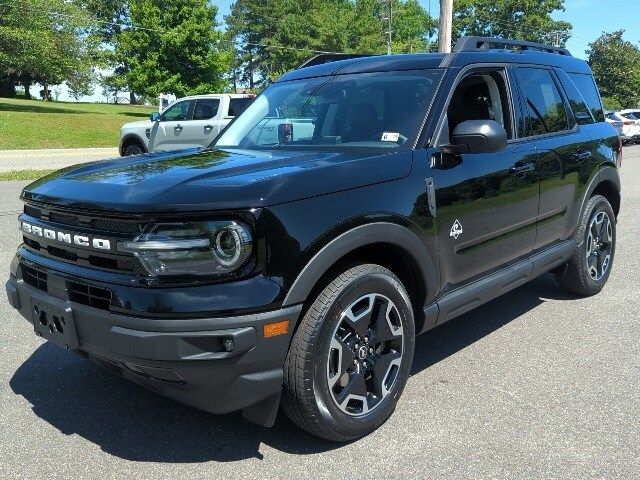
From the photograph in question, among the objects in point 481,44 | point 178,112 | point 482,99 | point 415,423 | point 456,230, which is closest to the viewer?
point 415,423

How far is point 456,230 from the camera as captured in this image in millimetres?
3443

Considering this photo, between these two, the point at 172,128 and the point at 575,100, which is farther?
the point at 172,128

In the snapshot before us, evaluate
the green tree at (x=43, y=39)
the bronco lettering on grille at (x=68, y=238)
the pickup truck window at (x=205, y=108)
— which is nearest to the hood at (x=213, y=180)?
the bronco lettering on grille at (x=68, y=238)

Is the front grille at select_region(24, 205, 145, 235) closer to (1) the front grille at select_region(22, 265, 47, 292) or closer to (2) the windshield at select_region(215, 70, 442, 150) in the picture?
(1) the front grille at select_region(22, 265, 47, 292)

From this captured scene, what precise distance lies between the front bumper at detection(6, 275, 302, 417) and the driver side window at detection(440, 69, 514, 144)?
6.13 feet

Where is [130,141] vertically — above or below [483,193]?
below

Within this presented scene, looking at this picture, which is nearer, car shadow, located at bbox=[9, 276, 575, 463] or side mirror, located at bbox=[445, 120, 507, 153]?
car shadow, located at bbox=[9, 276, 575, 463]

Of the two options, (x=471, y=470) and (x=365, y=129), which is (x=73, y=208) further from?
(x=471, y=470)

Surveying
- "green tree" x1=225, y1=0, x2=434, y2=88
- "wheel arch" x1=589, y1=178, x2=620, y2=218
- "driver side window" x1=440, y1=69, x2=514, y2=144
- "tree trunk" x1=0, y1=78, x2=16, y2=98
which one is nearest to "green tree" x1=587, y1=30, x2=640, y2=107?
"green tree" x1=225, y1=0, x2=434, y2=88

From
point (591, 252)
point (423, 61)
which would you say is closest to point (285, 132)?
point (423, 61)

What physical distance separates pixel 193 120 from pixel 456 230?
12559 millimetres

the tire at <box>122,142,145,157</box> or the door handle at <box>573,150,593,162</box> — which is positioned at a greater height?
the door handle at <box>573,150,593,162</box>

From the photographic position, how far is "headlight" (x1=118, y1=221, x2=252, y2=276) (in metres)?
2.49

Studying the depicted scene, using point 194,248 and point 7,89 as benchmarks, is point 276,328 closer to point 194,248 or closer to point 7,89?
point 194,248
